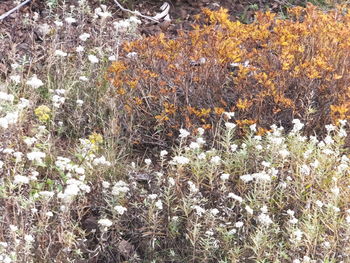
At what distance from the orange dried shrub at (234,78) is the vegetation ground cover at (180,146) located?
0.5 inches

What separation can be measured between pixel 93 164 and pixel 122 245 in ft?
2.04

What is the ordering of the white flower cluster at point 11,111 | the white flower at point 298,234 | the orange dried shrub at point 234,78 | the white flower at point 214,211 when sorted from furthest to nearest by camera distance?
the orange dried shrub at point 234,78
the white flower cluster at point 11,111
the white flower at point 214,211
the white flower at point 298,234

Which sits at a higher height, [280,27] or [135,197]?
[280,27]

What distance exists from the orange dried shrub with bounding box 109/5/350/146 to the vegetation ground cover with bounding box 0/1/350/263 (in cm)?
1

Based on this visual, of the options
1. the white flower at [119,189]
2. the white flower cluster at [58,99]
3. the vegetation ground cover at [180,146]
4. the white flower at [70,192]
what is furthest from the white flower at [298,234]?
the white flower cluster at [58,99]

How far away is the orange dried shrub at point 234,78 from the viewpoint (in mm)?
4578

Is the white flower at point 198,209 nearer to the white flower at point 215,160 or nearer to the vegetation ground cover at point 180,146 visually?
the vegetation ground cover at point 180,146

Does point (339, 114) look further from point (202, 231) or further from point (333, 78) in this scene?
point (202, 231)

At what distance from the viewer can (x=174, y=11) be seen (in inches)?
261

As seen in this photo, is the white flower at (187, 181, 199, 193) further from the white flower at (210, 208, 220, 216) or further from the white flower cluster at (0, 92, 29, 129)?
the white flower cluster at (0, 92, 29, 129)

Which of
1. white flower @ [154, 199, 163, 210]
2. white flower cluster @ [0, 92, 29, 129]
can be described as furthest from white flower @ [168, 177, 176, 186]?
white flower cluster @ [0, 92, 29, 129]

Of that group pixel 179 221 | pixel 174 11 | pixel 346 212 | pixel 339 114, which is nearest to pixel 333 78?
pixel 339 114

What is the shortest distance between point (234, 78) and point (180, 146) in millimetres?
846

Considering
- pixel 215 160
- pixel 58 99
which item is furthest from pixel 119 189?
pixel 58 99
